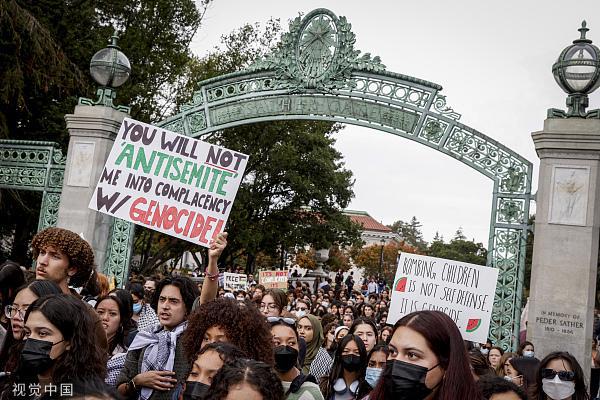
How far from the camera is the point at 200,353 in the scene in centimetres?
359

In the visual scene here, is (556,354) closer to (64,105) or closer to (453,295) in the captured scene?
(453,295)

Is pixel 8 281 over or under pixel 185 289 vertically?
under

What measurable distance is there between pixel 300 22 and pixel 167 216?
540cm

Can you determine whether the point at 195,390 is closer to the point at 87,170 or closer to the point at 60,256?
the point at 60,256

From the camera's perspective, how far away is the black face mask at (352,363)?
217 inches

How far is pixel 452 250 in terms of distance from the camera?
84.6 meters

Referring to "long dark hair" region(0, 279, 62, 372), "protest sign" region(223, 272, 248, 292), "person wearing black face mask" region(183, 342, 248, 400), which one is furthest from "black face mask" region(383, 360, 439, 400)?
"protest sign" region(223, 272, 248, 292)

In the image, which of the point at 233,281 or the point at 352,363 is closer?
the point at 352,363

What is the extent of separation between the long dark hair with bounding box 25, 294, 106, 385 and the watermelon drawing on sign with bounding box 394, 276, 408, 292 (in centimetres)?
453

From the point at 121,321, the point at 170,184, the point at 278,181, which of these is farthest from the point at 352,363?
the point at 278,181

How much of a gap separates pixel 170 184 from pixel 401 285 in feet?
9.38

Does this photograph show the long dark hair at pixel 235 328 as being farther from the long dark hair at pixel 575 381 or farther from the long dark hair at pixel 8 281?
the long dark hair at pixel 575 381

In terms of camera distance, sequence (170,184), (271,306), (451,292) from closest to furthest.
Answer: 1. (271,306)
2. (451,292)
3. (170,184)

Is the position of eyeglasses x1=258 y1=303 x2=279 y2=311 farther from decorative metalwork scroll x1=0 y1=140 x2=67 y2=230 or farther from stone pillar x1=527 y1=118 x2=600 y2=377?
decorative metalwork scroll x1=0 y1=140 x2=67 y2=230
